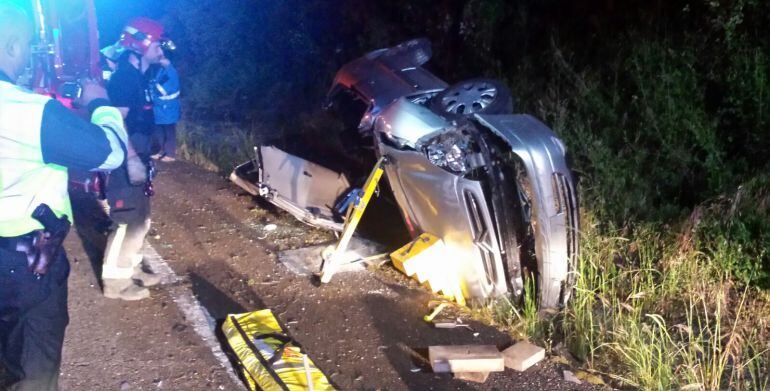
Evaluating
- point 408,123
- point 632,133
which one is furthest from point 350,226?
point 632,133

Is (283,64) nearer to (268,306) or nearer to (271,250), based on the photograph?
(271,250)

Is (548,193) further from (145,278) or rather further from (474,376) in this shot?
(145,278)

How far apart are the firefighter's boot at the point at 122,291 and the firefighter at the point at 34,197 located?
1586mm

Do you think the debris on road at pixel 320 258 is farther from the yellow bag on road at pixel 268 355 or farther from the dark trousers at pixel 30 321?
the dark trousers at pixel 30 321

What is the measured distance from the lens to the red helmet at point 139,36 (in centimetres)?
558

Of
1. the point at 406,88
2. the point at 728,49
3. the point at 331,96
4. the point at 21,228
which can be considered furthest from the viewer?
the point at 728,49

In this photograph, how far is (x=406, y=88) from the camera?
18.2ft

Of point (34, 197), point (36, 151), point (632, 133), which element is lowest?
point (632, 133)

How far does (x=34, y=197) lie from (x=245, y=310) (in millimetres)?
1983

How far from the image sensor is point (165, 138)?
623 centimetres

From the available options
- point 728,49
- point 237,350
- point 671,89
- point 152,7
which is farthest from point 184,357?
point 152,7

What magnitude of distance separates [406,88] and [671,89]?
2.76 m

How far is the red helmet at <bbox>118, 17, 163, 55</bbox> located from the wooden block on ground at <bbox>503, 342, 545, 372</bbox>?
3.60m

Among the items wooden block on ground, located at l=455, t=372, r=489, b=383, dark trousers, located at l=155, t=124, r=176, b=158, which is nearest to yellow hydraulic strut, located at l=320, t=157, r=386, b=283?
wooden block on ground, located at l=455, t=372, r=489, b=383
